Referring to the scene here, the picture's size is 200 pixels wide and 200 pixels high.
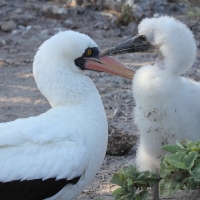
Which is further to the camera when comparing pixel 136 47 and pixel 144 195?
pixel 136 47

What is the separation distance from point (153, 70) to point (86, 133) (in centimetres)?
93

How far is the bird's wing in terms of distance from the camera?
4.10 metres

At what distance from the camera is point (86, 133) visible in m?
4.30

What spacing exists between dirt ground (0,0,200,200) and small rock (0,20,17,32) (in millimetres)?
26

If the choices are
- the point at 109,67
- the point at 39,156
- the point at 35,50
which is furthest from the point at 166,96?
the point at 35,50

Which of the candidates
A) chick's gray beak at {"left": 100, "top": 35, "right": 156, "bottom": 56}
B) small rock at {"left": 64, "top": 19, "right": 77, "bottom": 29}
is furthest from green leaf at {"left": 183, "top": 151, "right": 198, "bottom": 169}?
small rock at {"left": 64, "top": 19, "right": 77, "bottom": 29}

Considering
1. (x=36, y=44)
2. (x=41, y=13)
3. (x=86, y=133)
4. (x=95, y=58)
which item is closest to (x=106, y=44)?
(x=36, y=44)

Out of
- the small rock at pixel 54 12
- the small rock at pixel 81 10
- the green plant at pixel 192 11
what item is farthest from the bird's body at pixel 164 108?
the small rock at pixel 81 10

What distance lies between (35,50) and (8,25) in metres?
1.15

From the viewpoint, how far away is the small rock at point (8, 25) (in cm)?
1041

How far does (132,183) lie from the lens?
4.25 meters

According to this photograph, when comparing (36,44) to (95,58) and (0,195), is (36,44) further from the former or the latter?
(0,195)

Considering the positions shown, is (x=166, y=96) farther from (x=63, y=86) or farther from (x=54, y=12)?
(x=54, y=12)

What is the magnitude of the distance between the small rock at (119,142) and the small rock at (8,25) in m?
4.99
